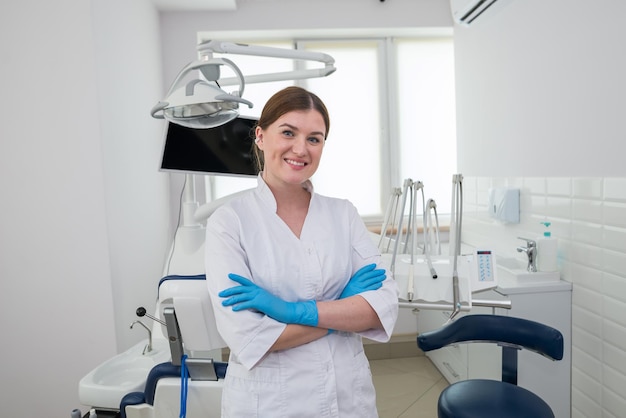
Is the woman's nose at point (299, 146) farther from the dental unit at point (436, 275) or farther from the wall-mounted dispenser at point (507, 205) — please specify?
the wall-mounted dispenser at point (507, 205)

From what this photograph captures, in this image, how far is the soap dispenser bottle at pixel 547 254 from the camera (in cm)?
209

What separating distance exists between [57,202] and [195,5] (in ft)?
5.40

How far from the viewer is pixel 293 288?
1.13 meters

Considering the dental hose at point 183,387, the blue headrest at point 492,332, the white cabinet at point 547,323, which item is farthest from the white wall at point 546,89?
the dental hose at point 183,387

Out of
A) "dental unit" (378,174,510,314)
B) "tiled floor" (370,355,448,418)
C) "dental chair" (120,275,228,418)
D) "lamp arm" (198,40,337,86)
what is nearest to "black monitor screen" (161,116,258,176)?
"lamp arm" (198,40,337,86)

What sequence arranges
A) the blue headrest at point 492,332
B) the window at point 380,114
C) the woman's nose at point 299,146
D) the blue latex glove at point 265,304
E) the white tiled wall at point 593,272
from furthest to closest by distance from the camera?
1. the window at point 380,114
2. the white tiled wall at point 593,272
3. the blue headrest at point 492,332
4. the woman's nose at point 299,146
5. the blue latex glove at point 265,304

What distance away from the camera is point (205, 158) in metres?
2.07

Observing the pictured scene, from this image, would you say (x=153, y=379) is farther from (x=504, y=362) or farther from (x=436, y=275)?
(x=504, y=362)

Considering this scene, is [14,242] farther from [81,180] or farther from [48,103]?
[48,103]

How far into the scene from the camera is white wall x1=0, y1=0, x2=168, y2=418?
6.77ft

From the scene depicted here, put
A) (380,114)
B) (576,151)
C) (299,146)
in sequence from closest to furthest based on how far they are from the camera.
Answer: (299,146), (576,151), (380,114)

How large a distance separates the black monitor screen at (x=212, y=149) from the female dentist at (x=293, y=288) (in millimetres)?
837

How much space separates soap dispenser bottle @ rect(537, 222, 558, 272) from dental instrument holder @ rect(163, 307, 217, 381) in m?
1.52

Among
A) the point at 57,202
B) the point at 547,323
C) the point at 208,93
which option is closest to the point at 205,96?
the point at 208,93
